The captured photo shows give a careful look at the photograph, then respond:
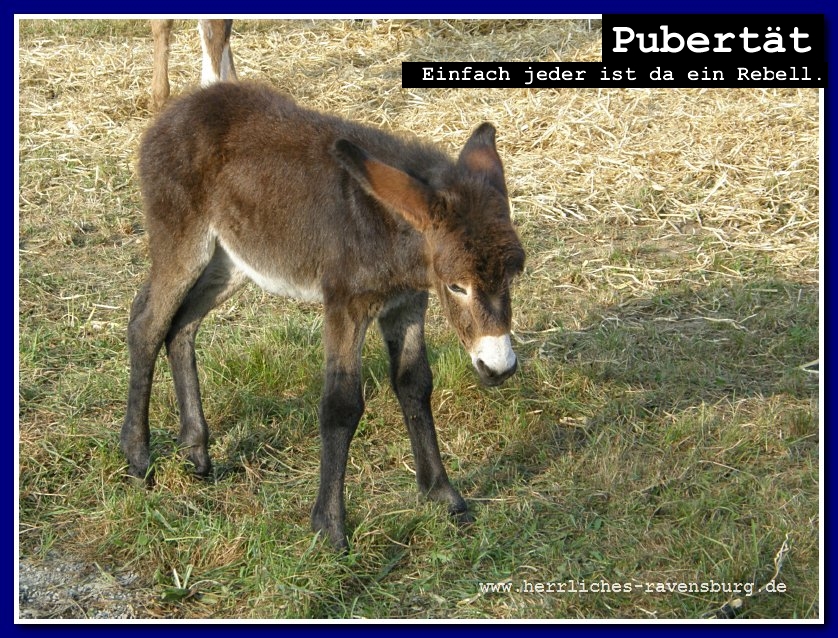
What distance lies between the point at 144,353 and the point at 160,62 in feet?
17.6

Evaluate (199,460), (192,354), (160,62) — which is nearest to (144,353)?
(192,354)

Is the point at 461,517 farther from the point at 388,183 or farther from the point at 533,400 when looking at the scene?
the point at 388,183

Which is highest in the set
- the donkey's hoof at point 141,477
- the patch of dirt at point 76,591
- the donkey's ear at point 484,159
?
the donkey's ear at point 484,159

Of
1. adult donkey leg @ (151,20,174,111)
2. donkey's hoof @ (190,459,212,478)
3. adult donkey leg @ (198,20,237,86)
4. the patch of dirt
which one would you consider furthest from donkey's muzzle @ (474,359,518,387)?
adult donkey leg @ (151,20,174,111)

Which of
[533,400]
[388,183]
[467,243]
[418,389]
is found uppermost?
[388,183]

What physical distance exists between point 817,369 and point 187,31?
889cm

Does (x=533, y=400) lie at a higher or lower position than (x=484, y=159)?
lower

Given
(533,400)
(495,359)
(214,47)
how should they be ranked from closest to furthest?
(495,359) < (533,400) < (214,47)

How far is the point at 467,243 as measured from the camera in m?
4.18

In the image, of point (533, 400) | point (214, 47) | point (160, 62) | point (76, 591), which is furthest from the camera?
point (160, 62)

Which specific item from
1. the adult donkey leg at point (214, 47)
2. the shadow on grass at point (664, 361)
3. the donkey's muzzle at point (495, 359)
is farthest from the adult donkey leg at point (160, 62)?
the donkey's muzzle at point (495, 359)

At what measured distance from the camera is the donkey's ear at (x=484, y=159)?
4523 millimetres

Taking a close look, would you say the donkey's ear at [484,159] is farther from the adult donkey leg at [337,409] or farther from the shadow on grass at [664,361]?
the shadow on grass at [664,361]

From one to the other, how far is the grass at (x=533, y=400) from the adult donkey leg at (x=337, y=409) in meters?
0.14
